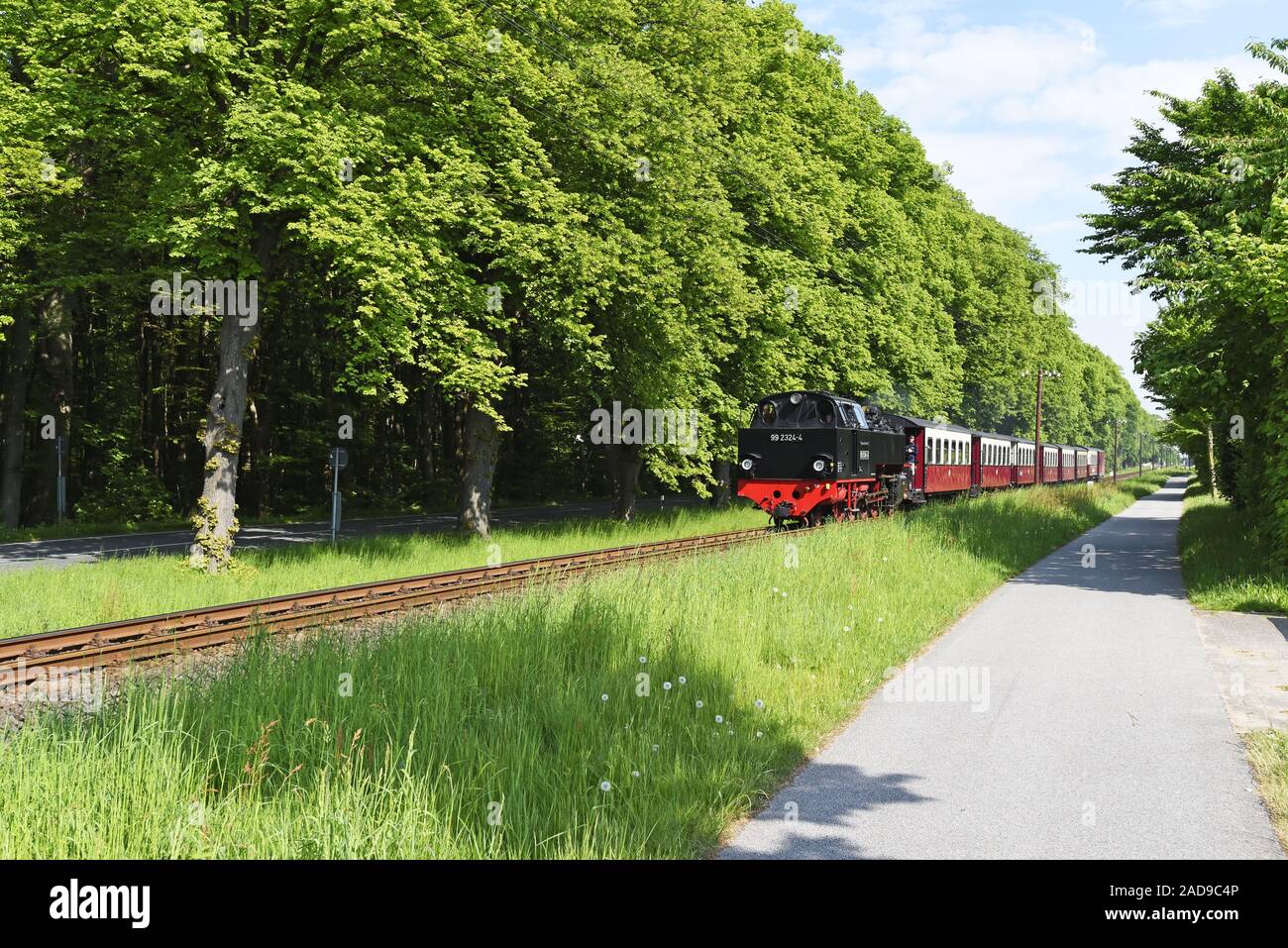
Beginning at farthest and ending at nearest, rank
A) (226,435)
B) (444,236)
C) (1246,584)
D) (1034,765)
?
1. (444,236)
2. (226,435)
3. (1246,584)
4. (1034,765)

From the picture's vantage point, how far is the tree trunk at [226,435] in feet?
51.6

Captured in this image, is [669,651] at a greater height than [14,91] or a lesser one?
lesser

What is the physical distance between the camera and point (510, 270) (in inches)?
741

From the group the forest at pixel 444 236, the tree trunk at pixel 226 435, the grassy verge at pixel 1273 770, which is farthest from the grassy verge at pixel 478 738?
the forest at pixel 444 236

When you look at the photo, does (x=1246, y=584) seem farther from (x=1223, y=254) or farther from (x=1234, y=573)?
(x=1223, y=254)

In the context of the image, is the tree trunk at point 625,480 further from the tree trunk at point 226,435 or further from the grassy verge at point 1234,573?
the grassy verge at point 1234,573

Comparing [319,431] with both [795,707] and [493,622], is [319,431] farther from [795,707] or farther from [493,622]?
[795,707]

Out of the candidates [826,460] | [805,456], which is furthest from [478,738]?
[805,456]

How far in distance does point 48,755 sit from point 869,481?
23266 millimetres

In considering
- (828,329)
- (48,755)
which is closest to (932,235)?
(828,329)

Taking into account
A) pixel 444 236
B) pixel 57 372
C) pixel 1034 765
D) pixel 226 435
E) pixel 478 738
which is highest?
pixel 444 236

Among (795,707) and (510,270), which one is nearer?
(795,707)

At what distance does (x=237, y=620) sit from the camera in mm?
11352

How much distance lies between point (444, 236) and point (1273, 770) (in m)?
15.4
